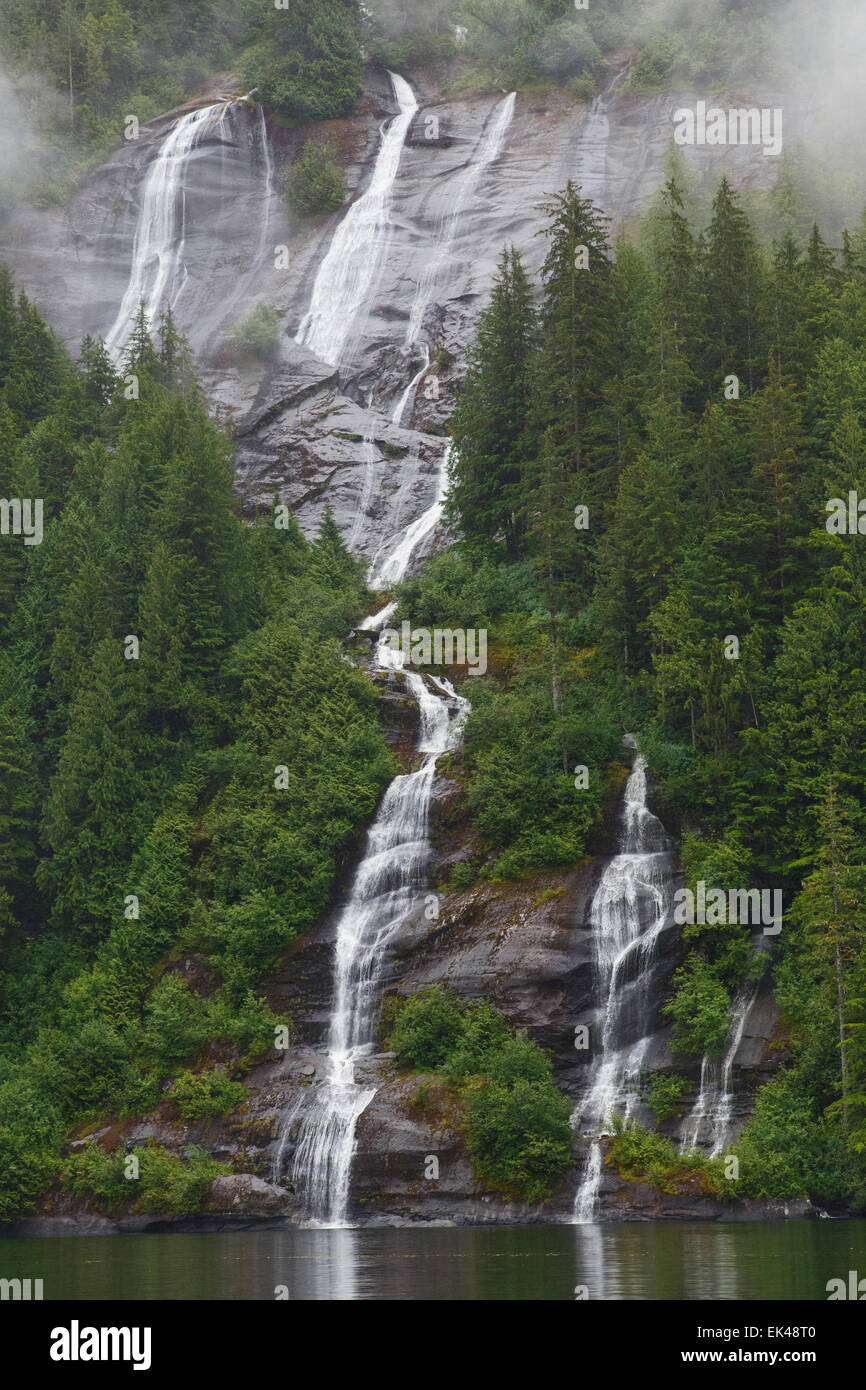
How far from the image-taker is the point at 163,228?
108562 mm

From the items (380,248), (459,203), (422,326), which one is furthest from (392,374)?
(459,203)

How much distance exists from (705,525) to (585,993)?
68.0 ft

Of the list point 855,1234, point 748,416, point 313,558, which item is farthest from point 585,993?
point 313,558

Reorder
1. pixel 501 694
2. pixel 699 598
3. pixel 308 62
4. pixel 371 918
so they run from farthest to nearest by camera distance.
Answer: pixel 308 62
pixel 501 694
pixel 699 598
pixel 371 918

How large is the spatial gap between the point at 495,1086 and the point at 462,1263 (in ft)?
45.0

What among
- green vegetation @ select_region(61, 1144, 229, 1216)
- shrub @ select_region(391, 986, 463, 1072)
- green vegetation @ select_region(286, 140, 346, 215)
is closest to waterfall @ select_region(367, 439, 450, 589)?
shrub @ select_region(391, 986, 463, 1072)

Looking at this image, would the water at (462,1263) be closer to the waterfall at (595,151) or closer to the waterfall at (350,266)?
the waterfall at (350,266)

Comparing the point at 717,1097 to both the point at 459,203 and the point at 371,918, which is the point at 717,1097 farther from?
the point at 459,203

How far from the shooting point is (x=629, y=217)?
98625mm

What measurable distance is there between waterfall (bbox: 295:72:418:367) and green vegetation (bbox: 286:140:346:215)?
5.38 ft

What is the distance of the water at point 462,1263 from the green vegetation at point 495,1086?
2.46 metres

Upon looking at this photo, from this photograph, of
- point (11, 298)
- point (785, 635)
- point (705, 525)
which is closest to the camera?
point (785, 635)

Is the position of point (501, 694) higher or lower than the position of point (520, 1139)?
higher
